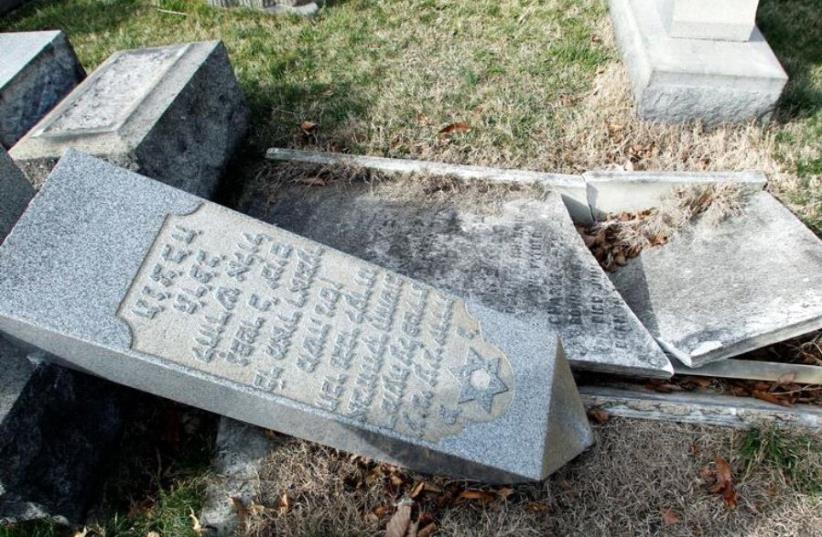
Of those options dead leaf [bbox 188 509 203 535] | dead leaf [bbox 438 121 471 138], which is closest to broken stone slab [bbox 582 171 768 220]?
dead leaf [bbox 438 121 471 138]

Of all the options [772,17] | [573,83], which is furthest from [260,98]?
[772,17]

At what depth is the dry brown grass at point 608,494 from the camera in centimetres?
244

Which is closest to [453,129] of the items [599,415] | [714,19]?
[714,19]

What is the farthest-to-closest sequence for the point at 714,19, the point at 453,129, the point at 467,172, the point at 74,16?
1. the point at 74,16
2. the point at 453,129
3. the point at 714,19
4. the point at 467,172

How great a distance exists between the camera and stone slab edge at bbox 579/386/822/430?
266 centimetres

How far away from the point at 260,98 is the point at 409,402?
116 inches

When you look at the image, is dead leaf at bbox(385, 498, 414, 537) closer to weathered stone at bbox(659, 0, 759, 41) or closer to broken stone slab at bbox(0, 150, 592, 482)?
broken stone slab at bbox(0, 150, 592, 482)

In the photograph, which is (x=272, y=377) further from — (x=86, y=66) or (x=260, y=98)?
(x=86, y=66)

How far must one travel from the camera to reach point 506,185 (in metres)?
3.77

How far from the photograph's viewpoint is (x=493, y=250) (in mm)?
3396

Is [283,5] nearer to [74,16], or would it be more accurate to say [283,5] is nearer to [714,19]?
[74,16]

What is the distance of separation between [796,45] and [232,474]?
4938 millimetres

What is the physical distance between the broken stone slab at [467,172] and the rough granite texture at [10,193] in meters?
1.51

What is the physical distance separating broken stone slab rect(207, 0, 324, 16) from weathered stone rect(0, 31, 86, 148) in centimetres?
183
